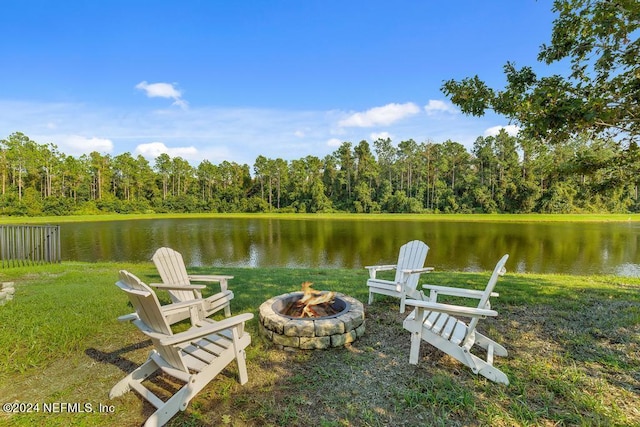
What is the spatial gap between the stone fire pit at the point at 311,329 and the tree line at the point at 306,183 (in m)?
40.7

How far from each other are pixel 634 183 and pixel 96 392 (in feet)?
22.8

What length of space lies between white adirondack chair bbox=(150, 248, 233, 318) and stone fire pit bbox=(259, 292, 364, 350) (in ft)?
2.41

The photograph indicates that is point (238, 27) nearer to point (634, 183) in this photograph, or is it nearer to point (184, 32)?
point (184, 32)

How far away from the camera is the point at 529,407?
2.15 m

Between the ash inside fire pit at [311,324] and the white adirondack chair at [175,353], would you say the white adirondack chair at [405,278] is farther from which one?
the white adirondack chair at [175,353]

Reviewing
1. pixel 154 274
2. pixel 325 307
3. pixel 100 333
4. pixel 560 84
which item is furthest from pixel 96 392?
pixel 560 84

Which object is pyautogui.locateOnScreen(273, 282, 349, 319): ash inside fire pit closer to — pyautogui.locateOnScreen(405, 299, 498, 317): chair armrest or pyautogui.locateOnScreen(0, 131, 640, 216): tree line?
pyautogui.locateOnScreen(405, 299, 498, 317): chair armrest

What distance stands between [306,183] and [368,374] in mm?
48855

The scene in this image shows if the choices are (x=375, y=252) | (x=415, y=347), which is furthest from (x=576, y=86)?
(x=375, y=252)

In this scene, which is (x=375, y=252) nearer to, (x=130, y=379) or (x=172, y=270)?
(x=172, y=270)

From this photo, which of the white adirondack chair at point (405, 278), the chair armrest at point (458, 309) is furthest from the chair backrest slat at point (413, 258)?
the chair armrest at point (458, 309)

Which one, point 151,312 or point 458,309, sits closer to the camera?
point 151,312

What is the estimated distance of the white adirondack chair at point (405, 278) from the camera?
13.4ft

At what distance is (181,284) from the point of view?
147 inches
